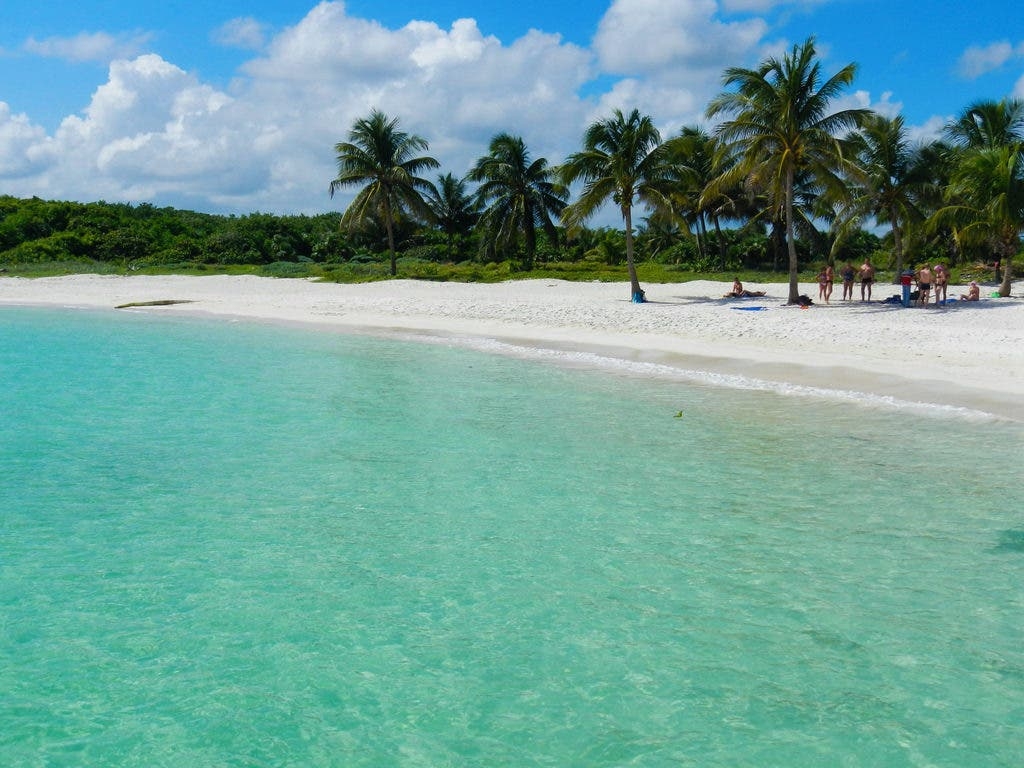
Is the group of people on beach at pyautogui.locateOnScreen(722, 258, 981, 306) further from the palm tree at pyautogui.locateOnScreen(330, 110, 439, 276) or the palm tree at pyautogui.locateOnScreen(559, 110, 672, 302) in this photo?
the palm tree at pyautogui.locateOnScreen(330, 110, 439, 276)

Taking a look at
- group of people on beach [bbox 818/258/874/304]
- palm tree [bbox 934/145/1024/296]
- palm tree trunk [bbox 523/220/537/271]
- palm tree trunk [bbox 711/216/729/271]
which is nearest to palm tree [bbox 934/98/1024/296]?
palm tree [bbox 934/145/1024/296]

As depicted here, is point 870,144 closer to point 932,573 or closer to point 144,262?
point 932,573

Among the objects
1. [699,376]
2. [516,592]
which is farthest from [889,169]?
[516,592]

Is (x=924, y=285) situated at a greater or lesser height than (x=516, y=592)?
greater

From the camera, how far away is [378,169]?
4000 cm

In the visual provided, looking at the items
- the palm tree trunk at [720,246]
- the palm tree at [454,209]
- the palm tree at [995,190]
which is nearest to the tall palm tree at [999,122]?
the palm tree at [995,190]

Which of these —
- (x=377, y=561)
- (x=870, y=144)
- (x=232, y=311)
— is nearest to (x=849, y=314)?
(x=870, y=144)

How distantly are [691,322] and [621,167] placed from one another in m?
6.90

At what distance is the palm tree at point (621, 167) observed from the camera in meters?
27.2

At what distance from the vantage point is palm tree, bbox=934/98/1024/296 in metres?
25.2

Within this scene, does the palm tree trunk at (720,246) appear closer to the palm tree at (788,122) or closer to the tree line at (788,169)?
the tree line at (788,169)

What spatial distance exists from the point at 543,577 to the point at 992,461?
20.6ft

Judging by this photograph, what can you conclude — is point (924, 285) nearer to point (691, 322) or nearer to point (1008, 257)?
point (1008, 257)

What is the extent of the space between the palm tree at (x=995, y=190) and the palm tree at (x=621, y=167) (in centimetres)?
890
